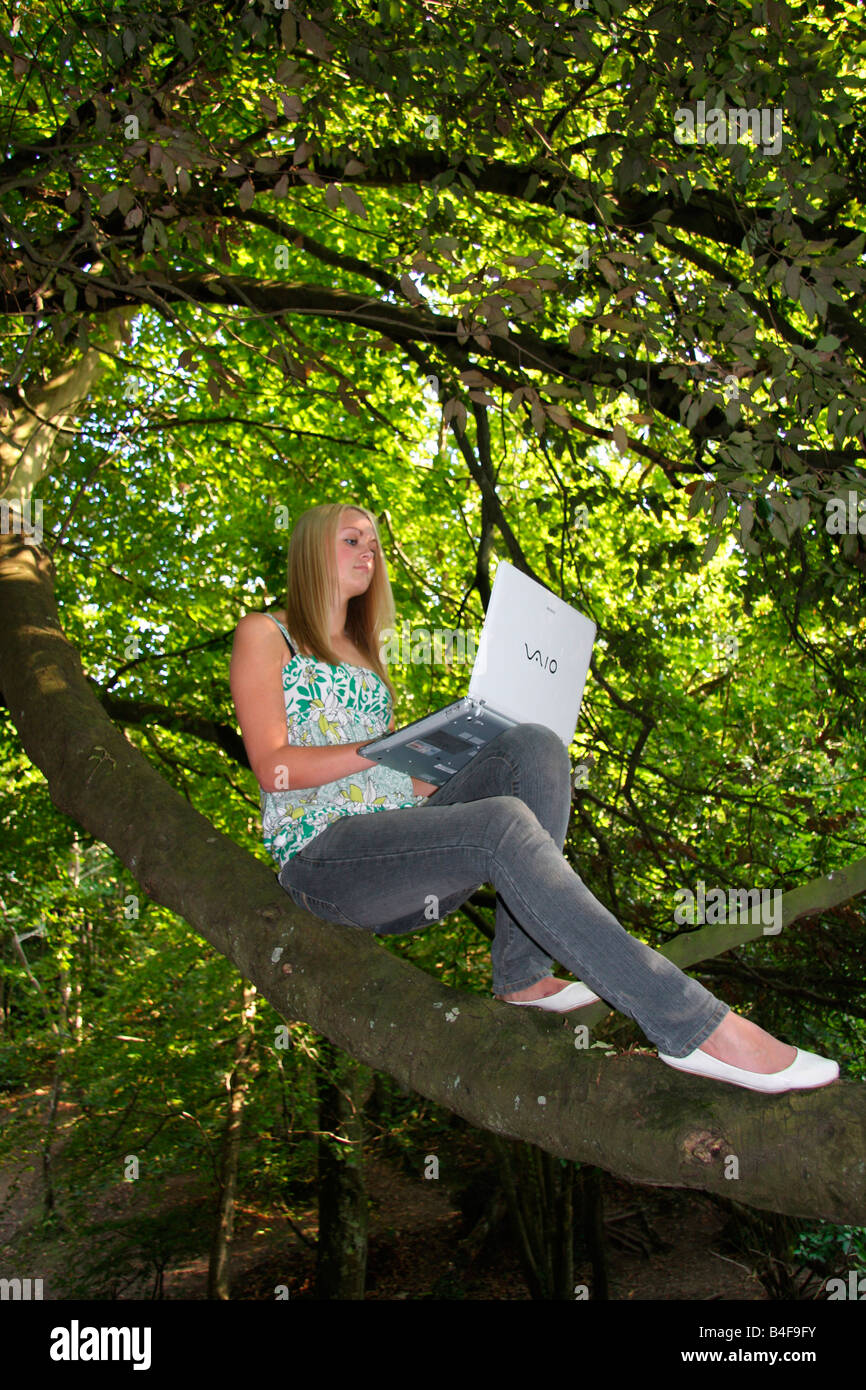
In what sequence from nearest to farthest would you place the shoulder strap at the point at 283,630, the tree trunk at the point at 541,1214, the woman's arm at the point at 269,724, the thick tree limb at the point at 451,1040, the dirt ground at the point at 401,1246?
the thick tree limb at the point at 451,1040, the woman's arm at the point at 269,724, the shoulder strap at the point at 283,630, the dirt ground at the point at 401,1246, the tree trunk at the point at 541,1214

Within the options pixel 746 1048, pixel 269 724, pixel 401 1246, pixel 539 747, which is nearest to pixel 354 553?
pixel 269 724

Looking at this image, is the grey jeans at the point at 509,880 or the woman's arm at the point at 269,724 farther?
the woman's arm at the point at 269,724

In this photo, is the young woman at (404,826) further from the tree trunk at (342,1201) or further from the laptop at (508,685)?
the tree trunk at (342,1201)

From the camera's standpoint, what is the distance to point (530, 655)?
283 cm

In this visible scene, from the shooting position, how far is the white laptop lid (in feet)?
8.77

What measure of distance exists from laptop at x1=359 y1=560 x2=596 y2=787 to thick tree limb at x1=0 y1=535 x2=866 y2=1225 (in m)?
0.51

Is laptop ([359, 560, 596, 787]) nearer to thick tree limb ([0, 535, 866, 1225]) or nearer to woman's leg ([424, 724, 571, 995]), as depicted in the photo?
woman's leg ([424, 724, 571, 995])

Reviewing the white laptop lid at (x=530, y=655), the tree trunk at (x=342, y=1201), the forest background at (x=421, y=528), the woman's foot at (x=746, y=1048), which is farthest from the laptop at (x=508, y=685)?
the tree trunk at (x=342, y=1201)

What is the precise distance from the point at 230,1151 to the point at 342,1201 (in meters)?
1.47

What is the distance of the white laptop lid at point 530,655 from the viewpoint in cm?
267

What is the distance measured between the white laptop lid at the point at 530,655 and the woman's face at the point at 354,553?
2.35ft

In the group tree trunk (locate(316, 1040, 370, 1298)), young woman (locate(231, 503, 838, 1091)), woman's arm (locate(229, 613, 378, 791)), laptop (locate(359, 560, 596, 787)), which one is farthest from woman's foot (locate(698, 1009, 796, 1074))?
tree trunk (locate(316, 1040, 370, 1298))

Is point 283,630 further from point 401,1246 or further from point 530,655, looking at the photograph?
point 401,1246

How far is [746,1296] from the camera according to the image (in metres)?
10.1
